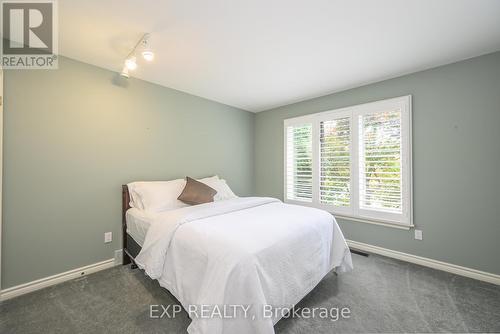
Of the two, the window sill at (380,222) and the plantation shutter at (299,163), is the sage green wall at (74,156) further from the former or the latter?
the window sill at (380,222)

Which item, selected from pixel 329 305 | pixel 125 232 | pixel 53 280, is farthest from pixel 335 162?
pixel 53 280

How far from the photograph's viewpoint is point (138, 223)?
2217 mm

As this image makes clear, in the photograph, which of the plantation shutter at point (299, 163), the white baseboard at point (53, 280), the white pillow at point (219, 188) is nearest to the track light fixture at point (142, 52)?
the white pillow at point (219, 188)

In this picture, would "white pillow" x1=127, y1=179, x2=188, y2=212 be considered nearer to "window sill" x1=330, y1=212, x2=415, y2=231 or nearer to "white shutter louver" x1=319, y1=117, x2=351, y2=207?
"white shutter louver" x1=319, y1=117, x2=351, y2=207

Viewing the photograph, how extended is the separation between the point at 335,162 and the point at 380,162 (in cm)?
60

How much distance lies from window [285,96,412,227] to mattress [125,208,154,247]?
2449 mm

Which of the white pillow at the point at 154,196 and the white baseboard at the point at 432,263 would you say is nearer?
the white baseboard at the point at 432,263

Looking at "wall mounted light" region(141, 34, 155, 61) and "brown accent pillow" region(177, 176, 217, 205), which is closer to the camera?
"wall mounted light" region(141, 34, 155, 61)

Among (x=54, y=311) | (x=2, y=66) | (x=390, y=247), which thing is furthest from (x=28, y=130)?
(x=390, y=247)

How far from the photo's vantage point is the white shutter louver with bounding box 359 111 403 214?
104 inches

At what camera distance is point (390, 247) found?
8.98ft

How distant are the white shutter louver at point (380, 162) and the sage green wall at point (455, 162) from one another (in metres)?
0.19

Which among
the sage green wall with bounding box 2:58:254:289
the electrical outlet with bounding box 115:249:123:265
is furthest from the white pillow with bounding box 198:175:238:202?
the electrical outlet with bounding box 115:249:123:265

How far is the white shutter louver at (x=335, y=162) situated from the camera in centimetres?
307
